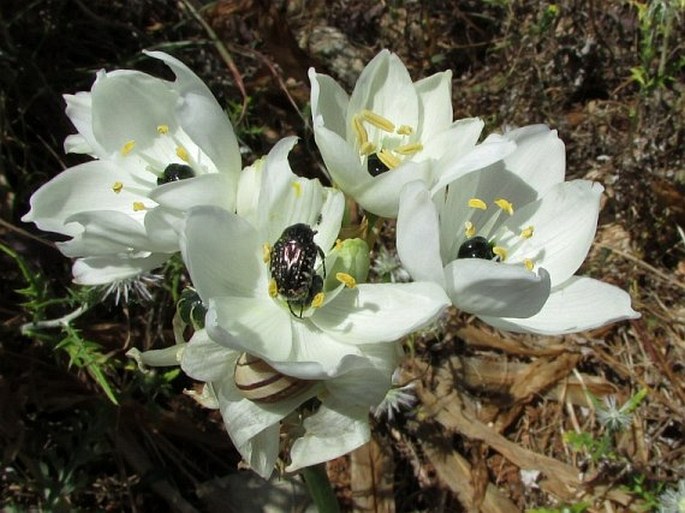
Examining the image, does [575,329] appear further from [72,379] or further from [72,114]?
[72,379]

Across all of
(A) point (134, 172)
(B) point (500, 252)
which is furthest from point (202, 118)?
(B) point (500, 252)

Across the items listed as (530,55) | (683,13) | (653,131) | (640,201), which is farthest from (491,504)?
(683,13)

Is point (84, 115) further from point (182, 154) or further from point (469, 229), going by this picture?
point (469, 229)

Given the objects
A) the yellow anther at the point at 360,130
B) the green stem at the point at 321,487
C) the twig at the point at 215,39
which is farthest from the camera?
the twig at the point at 215,39

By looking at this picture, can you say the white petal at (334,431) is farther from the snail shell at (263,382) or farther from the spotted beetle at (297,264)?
the spotted beetle at (297,264)

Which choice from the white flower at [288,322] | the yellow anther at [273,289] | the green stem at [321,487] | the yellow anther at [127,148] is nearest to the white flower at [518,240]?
the white flower at [288,322]
